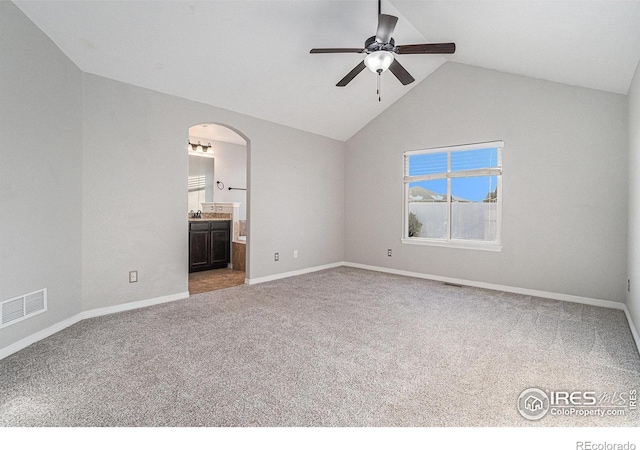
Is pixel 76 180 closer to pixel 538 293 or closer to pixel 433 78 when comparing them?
pixel 433 78

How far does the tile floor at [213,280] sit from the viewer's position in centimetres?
444

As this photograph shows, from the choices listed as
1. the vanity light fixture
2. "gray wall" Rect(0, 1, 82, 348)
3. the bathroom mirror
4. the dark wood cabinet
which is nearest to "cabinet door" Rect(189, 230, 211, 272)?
the dark wood cabinet

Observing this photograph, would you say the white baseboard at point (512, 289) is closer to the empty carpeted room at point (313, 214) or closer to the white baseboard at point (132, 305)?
the empty carpeted room at point (313, 214)

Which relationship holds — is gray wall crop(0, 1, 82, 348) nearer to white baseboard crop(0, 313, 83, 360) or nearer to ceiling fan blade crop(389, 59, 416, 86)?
white baseboard crop(0, 313, 83, 360)

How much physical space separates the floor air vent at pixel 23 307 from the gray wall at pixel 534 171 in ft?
15.2

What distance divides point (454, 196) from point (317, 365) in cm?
374

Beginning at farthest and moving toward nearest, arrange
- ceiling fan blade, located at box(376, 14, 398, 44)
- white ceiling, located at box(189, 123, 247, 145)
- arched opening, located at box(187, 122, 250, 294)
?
1. white ceiling, located at box(189, 123, 247, 145)
2. arched opening, located at box(187, 122, 250, 294)
3. ceiling fan blade, located at box(376, 14, 398, 44)

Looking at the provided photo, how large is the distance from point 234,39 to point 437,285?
408 cm

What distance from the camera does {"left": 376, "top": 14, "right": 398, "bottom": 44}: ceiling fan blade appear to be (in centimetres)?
244

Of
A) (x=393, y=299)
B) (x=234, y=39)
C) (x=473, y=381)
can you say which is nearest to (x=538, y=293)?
(x=393, y=299)

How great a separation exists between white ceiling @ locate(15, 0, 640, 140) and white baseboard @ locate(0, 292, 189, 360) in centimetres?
242

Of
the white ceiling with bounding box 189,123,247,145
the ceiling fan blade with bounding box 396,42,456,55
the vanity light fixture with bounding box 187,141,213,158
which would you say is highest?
the white ceiling with bounding box 189,123,247,145

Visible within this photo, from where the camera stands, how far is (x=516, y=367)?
225 centimetres

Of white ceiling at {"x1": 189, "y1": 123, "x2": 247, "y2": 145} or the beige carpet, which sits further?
white ceiling at {"x1": 189, "y1": 123, "x2": 247, "y2": 145}
